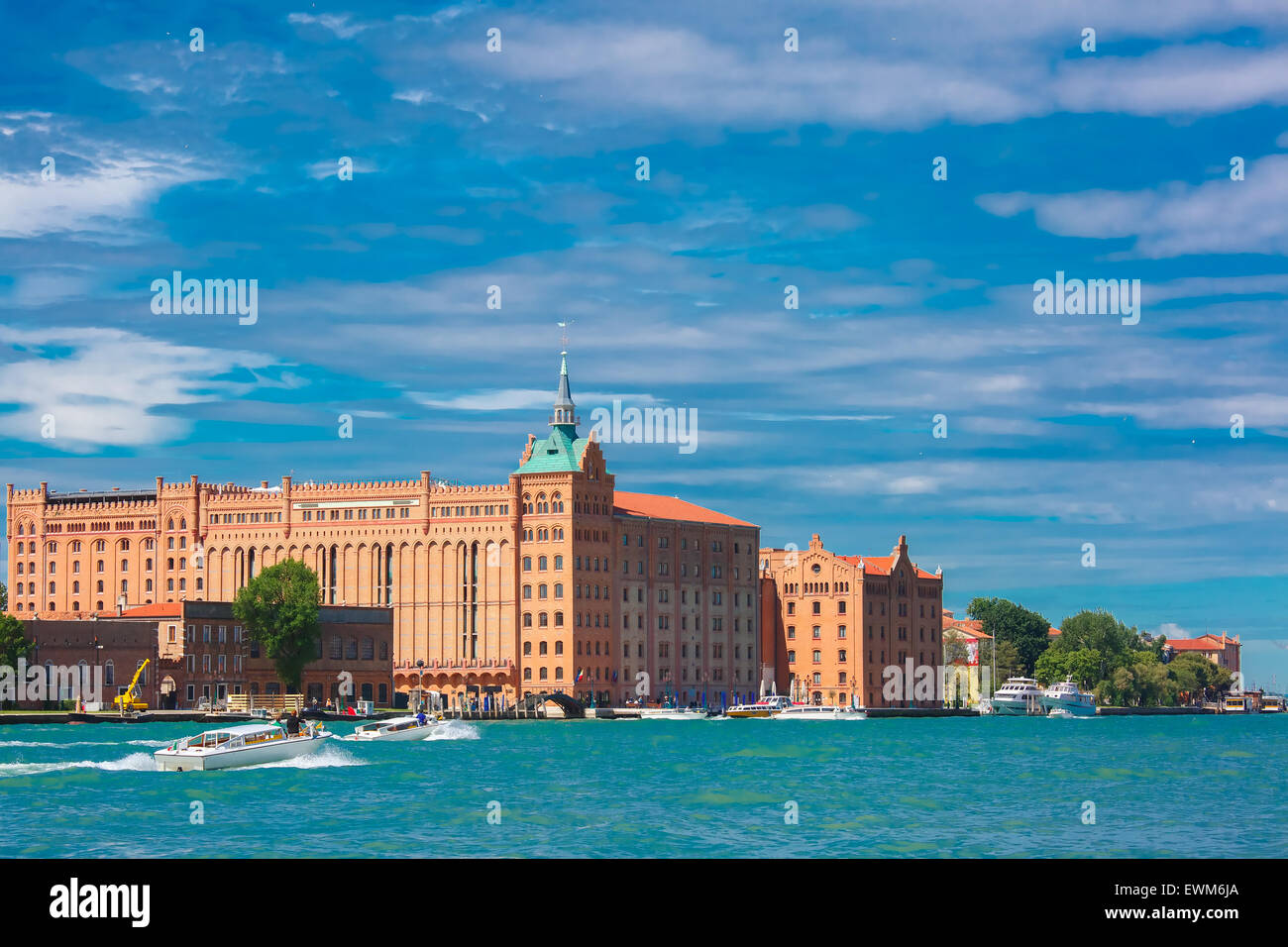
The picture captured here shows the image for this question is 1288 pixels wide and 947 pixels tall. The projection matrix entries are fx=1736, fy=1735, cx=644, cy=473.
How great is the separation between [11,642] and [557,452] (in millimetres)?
65319

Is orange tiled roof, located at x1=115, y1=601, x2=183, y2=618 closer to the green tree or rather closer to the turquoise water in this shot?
the green tree

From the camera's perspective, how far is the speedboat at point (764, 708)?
18325 cm

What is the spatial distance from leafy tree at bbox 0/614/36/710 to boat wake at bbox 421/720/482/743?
3425 centimetres

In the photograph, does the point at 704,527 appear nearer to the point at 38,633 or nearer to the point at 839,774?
the point at 38,633

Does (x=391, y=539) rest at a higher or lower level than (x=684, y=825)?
higher

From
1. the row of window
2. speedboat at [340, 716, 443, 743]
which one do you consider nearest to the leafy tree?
speedboat at [340, 716, 443, 743]

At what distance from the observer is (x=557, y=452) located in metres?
185

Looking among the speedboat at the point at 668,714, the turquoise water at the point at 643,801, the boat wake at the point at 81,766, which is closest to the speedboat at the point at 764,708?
the speedboat at the point at 668,714

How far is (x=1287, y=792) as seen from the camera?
7238cm

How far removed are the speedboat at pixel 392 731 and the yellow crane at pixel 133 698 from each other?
2906 centimetres

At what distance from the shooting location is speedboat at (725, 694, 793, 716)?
183250 mm

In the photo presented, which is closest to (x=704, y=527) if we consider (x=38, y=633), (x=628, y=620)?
(x=628, y=620)

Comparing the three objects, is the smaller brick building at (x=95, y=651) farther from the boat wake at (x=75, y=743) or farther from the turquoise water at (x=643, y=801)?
the boat wake at (x=75, y=743)

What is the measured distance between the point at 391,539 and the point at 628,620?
88.6ft
